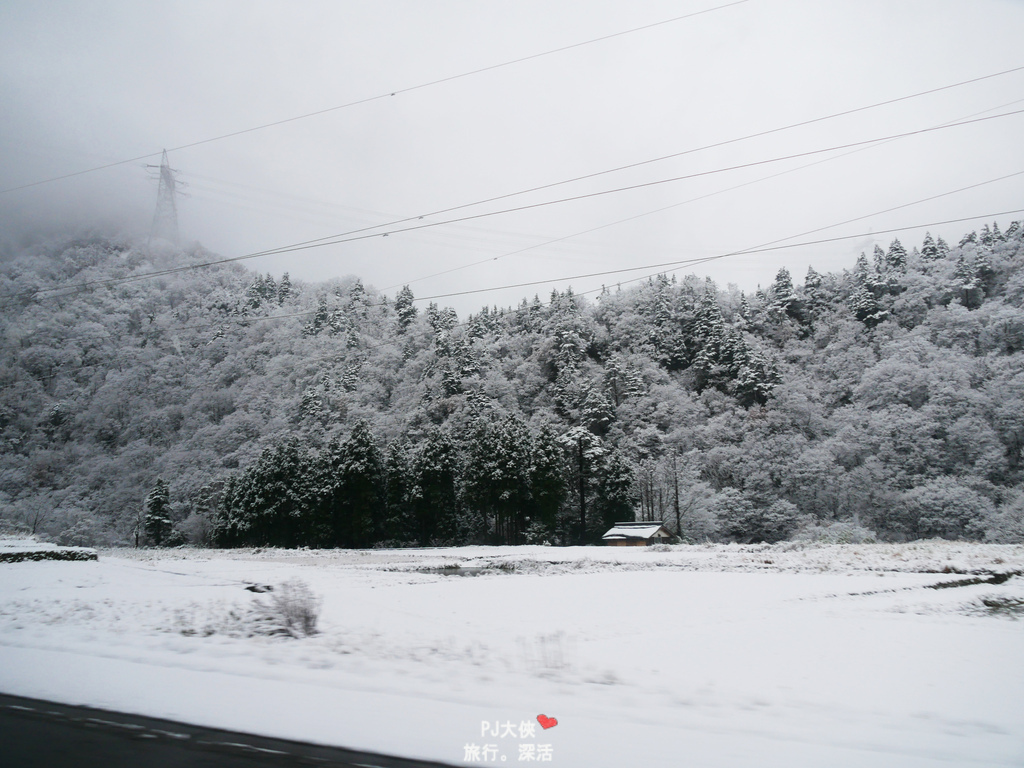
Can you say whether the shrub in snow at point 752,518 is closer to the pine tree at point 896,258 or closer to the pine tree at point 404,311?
the pine tree at point 896,258

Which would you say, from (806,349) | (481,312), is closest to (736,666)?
(806,349)

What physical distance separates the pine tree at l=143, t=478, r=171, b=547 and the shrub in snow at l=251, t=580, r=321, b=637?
66.5m

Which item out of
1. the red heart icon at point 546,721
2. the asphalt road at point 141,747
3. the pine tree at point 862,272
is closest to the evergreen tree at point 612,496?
the red heart icon at point 546,721

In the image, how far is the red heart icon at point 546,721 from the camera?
439 centimetres

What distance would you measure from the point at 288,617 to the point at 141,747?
15.6 ft

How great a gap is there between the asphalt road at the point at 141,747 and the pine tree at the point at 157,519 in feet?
232

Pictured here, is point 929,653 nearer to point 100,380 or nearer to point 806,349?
point 806,349

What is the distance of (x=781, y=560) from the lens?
26.0m

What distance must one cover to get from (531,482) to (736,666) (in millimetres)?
47023

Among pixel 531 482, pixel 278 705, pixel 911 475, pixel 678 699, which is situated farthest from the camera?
pixel 531 482

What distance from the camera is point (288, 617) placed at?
27.7 ft

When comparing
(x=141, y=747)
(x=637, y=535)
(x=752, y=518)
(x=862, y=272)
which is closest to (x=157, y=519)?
(x=637, y=535)

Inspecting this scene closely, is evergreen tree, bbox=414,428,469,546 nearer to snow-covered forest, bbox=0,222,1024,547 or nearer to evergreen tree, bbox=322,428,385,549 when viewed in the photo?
snow-covered forest, bbox=0,222,1024,547

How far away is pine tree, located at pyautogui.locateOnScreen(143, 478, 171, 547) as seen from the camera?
62.9m
